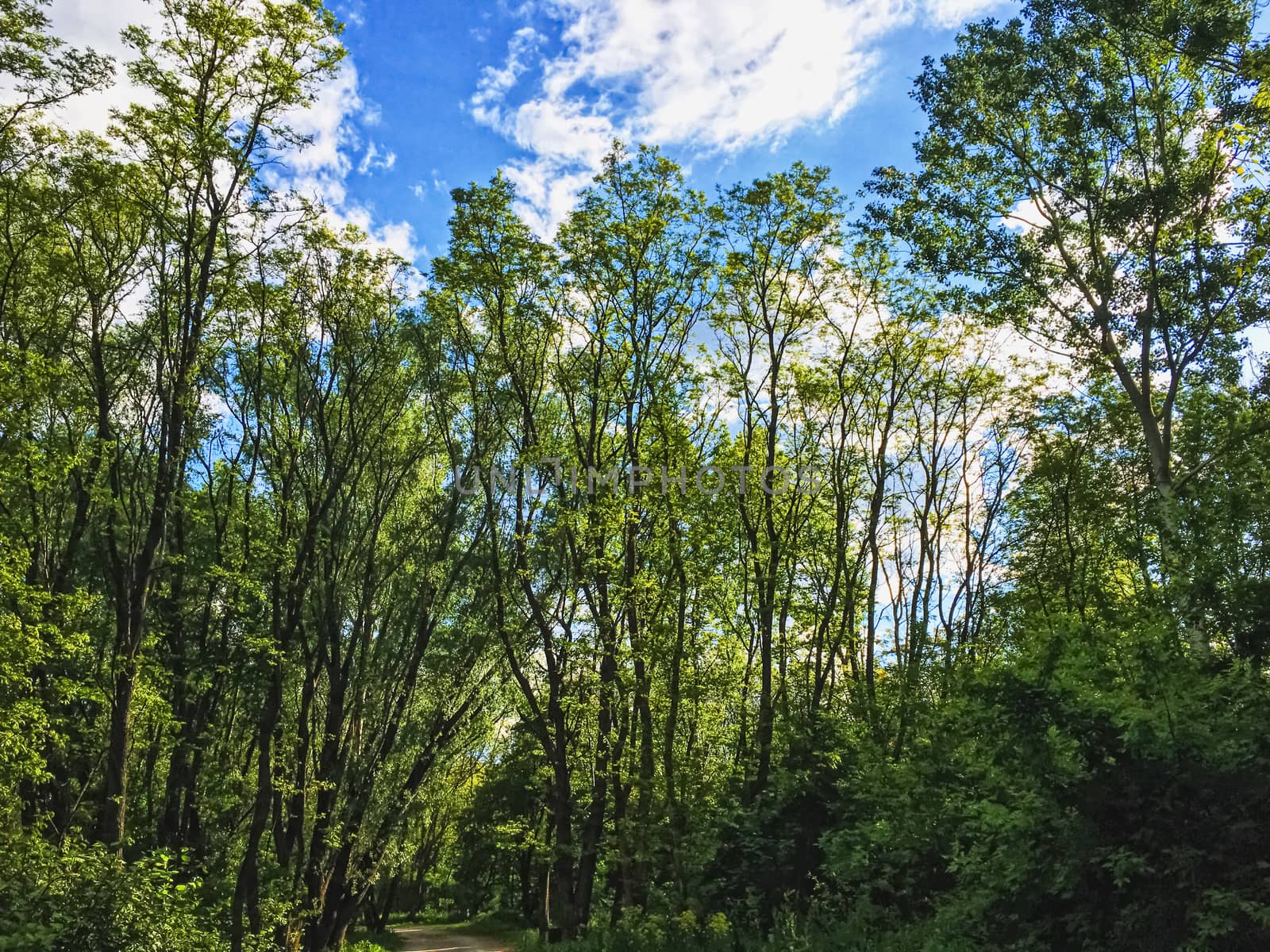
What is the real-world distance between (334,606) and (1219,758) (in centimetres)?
1317

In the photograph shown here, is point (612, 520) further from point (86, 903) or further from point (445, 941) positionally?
point (445, 941)

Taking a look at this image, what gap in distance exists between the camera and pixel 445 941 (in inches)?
1228

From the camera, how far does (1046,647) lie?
22.2 feet

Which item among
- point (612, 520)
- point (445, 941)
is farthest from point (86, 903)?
point (445, 941)

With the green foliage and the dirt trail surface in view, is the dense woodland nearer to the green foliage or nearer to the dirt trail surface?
the green foliage

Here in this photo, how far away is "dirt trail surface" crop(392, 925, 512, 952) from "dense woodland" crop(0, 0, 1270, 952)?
486 inches

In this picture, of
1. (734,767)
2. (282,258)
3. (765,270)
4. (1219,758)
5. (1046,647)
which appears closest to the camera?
(1219,758)

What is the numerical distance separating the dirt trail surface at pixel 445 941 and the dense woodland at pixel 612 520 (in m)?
12.4

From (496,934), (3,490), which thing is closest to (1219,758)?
(3,490)

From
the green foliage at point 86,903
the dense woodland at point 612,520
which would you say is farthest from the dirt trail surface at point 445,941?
the green foliage at point 86,903

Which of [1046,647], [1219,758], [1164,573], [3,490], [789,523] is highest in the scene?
[789,523]

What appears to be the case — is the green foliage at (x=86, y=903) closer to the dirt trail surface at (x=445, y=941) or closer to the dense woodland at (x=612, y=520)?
the dense woodland at (x=612, y=520)

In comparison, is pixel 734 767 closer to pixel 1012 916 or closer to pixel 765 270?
pixel 1012 916

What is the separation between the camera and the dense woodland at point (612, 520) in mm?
8492
